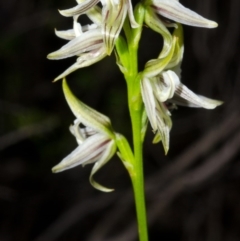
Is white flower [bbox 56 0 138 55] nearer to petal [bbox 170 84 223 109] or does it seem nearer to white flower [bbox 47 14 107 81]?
white flower [bbox 47 14 107 81]

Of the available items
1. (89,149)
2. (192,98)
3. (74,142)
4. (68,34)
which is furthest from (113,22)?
(74,142)

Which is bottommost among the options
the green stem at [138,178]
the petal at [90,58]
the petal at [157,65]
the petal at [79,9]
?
the green stem at [138,178]

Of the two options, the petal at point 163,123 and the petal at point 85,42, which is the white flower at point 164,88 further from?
the petal at point 85,42

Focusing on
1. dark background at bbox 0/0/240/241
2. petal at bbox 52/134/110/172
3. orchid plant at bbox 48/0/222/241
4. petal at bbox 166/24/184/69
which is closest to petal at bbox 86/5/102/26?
orchid plant at bbox 48/0/222/241

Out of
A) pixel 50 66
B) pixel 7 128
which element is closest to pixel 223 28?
pixel 50 66

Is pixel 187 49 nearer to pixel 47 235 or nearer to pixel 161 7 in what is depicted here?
pixel 47 235

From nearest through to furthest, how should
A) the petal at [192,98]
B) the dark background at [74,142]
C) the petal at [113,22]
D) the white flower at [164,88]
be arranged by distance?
the petal at [113,22] < the white flower at [164,88] < the petal at [192,98] < the dark background at [74,142]

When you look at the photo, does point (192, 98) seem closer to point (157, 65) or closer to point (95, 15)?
point (157, 65)

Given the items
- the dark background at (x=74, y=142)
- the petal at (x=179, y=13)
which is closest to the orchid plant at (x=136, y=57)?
the petal at (x=179, y=13)
